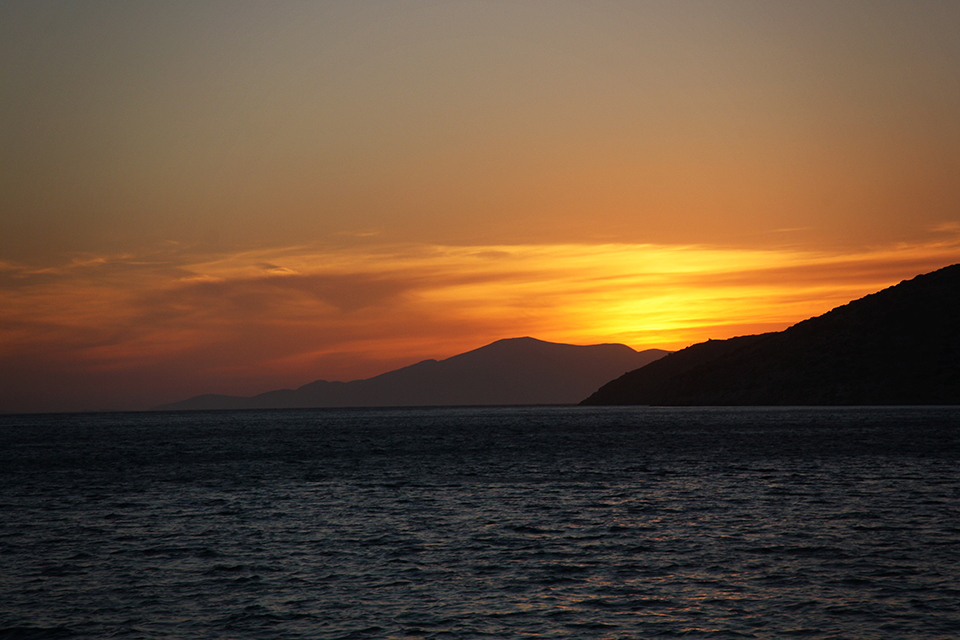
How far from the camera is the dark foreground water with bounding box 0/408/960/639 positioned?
66.2ft

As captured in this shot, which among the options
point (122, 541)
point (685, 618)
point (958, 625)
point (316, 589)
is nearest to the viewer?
point (958, 625)

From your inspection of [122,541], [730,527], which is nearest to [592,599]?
[730,527]

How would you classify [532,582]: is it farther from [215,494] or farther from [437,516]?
[215,494]

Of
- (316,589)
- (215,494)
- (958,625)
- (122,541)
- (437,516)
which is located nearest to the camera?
(958,625)

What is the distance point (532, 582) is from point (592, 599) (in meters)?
2.57

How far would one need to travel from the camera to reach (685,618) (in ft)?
65.7

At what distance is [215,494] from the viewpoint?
49750 millimetres

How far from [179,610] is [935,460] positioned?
60.9 meters

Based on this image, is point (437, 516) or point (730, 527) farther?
point (437, 516)

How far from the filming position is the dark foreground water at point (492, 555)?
20188 mm

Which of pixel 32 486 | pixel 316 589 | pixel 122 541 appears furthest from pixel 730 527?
pixel 32 486

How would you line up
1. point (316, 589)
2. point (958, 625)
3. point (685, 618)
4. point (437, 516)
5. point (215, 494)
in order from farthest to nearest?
point (215, 494) < point (437, 516) < point (316, 589) < point (685, 618) < point (958, 625)

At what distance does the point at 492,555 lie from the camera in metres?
28.4

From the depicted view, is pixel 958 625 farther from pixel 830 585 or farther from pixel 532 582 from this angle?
pixel 532 582
